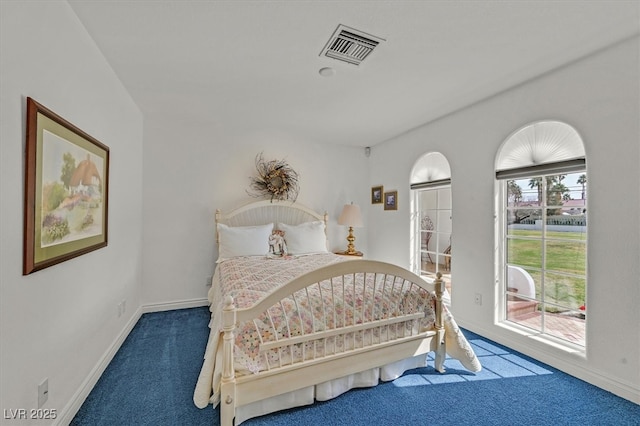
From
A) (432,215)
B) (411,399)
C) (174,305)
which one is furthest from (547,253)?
(174,305)

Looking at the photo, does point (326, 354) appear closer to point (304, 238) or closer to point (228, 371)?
point (228, 371)

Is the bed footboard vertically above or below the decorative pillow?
below

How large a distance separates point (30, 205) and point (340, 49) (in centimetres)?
202

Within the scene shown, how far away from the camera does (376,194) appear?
4.62 metres

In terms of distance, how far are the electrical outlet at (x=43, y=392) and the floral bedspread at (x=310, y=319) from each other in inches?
28.1

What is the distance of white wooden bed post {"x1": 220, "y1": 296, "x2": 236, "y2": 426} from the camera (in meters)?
1.43

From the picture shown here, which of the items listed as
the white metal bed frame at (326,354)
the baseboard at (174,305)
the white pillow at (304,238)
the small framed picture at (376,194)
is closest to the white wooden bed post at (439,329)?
the white metal bed frame at (326,354)

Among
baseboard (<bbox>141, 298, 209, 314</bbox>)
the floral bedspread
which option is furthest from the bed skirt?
baseboard (<bbox>141, 298, 209, 314</bbox>)

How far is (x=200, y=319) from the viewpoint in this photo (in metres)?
3.14

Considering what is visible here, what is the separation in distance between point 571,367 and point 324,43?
10.1ft

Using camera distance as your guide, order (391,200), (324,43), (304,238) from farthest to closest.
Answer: (391,200), (304,238), (324,43)

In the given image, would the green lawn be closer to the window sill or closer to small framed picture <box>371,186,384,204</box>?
the window sill

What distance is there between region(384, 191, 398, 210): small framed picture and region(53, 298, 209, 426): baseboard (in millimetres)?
2972

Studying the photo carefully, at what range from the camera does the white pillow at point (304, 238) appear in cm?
362
